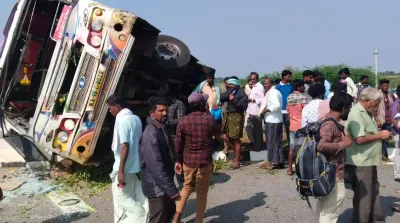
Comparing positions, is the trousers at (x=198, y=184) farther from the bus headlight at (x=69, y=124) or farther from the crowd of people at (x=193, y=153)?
the bus headlight at (x=69, y=124)

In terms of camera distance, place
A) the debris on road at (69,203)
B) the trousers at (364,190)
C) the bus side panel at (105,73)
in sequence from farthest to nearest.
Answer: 1. the bus side panel at (105,73)
2. the debris on road at (69,203)
3. the trousers at (364,190)

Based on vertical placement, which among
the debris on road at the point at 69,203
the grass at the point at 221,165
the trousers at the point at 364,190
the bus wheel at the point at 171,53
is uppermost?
the bus wheel at the point at 171,53

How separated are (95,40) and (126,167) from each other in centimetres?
223

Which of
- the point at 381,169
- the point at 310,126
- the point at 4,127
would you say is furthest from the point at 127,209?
the point at 381,169

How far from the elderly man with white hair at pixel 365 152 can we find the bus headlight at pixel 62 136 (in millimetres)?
3510

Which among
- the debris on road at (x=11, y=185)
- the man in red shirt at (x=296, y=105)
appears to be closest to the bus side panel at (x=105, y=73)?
the debris on road at (x=11, y=185)

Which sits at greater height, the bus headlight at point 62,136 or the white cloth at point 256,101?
the white cloth at point 256,101

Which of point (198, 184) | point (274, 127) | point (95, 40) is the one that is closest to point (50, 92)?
point (95, 40)

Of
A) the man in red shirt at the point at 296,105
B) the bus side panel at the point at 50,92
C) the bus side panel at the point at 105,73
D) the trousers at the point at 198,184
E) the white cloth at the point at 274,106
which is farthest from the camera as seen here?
the white cloth at the point at 274,106

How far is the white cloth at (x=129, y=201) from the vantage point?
13.1 feet

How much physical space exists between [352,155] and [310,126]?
721mm

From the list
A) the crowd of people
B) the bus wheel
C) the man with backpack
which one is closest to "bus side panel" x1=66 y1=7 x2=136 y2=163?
the crowd of people

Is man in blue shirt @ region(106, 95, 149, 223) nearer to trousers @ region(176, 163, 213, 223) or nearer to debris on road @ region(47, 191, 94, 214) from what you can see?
trousers @ region(176, 163, 213, 223)

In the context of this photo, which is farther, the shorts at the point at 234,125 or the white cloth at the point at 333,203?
the shorts at the point at 234,125
